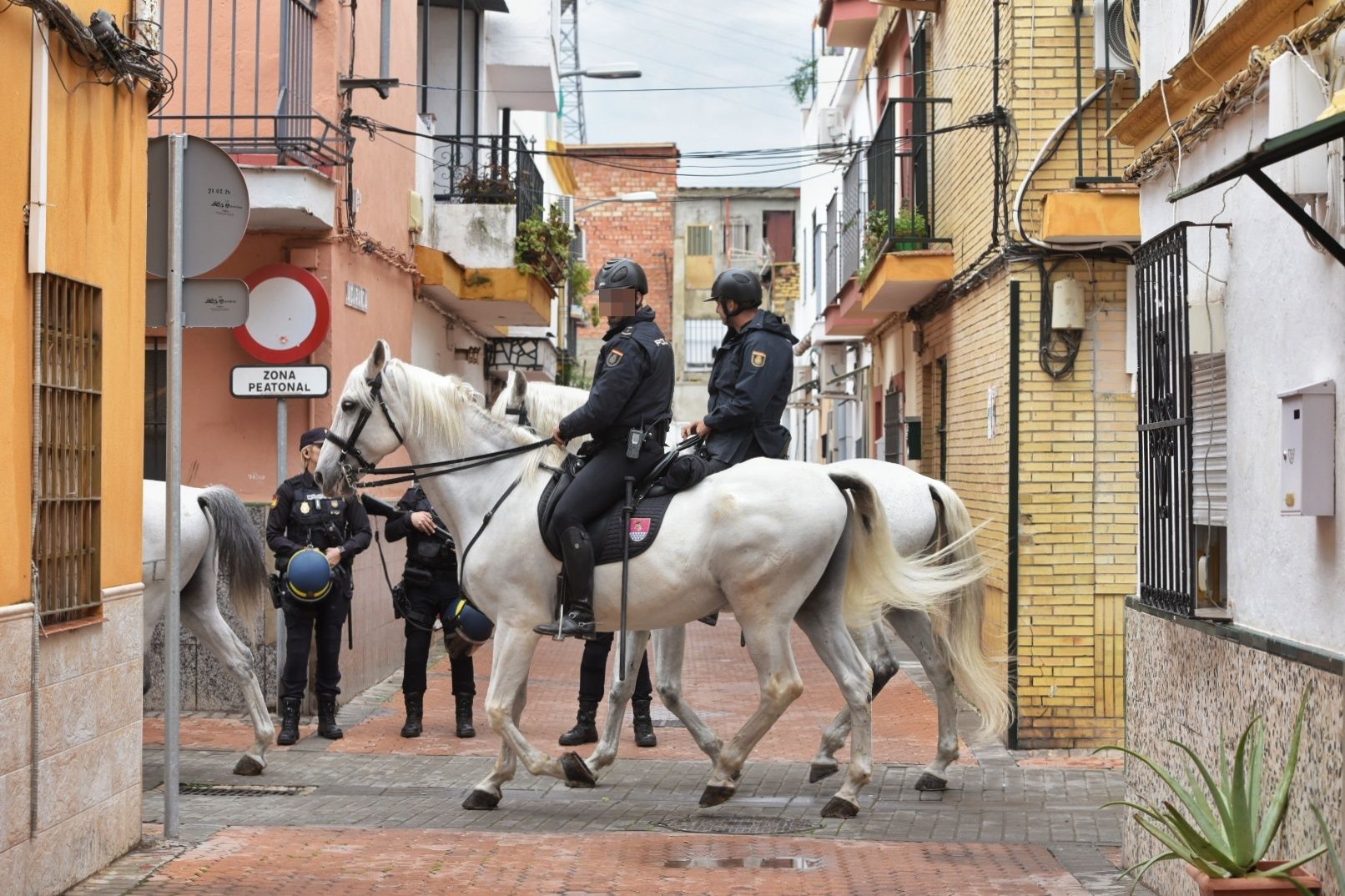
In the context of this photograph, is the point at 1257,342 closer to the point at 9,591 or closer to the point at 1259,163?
the point at 1259,163

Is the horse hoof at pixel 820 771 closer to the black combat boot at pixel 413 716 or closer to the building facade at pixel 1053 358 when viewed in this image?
the building facade at pixel 1053 358

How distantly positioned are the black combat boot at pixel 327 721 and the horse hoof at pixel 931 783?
407cm

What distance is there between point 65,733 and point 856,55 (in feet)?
68.6

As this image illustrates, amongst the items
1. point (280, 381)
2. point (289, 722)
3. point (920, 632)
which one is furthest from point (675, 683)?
point (280, 381)

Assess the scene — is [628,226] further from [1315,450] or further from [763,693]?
[1315,450]

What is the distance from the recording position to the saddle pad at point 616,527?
324 inches

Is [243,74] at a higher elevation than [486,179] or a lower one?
lower

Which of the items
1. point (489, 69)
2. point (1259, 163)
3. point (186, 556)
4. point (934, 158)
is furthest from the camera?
point (489, 69)

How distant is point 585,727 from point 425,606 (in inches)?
57.9

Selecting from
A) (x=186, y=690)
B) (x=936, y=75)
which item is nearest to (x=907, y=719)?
(x=186, y=690)

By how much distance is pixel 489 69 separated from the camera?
20.8 metres

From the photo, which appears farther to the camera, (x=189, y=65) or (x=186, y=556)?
(x=189, y=65)

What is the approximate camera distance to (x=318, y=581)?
10.5 m

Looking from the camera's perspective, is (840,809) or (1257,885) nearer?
(1257,885)
